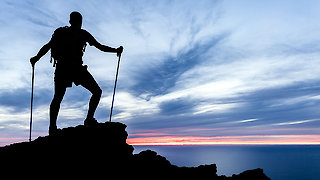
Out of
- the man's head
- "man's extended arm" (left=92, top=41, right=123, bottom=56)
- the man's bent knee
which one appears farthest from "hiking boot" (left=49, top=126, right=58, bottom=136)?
the man's head

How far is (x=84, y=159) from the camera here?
7559mm

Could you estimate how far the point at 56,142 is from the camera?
778 centimetres

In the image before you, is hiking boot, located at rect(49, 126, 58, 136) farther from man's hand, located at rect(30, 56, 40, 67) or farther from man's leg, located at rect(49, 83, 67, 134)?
man's hand, located at rect(30, 56, 40, 67)

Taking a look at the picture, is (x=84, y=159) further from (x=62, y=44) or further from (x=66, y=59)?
(x=62, y=44)

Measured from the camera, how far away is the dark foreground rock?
6.80 meters

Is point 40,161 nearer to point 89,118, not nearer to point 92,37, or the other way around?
point 89,118

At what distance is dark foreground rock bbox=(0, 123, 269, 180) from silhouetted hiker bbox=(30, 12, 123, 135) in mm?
964

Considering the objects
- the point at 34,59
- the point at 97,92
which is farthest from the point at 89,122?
the point at 34,59

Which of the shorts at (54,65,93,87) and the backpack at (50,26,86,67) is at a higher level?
the backpack at (50,26,86,67)

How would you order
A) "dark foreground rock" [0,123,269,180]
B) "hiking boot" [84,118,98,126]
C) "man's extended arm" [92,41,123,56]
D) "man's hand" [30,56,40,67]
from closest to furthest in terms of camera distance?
"dark foreground rock" [0,123,269,180] → "man's hand" [30,56,40,67] → "hiking boot" [84,118,98,126] → "man's extended arm" [92,41,123,56]

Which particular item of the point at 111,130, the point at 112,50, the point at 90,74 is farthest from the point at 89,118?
the point at 112,50

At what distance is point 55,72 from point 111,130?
335 cm

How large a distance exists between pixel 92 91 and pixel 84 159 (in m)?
2.68

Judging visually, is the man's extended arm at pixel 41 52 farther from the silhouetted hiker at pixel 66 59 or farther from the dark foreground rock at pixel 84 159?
the dark foreground rock at pixel 84 159
